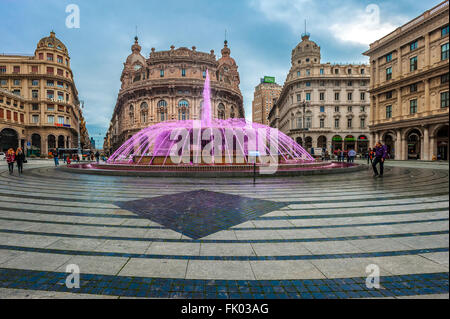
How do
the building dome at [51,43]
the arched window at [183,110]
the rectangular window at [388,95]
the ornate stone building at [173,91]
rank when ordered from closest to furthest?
1. the rectangular window at [388,95]
2. the ornate stone building at [173,91]
3. the arched window at [183,110]
4. the building dome at [51,43]

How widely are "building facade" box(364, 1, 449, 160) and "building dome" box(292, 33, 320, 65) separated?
52.6ft

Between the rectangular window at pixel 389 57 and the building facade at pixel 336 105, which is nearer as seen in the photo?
the rectangular window at pixel 389 57

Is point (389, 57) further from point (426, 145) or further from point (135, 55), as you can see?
point (135, 55)

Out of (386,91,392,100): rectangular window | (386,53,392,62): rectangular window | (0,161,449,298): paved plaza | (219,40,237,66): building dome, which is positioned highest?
(219,40,237,66): building dome

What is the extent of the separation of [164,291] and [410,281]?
264 centimetres

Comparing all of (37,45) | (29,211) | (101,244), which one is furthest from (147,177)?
(37,45)

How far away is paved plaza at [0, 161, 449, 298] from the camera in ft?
7.52

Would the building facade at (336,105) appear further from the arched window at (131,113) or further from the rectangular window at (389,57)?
the arched window at (131,113)

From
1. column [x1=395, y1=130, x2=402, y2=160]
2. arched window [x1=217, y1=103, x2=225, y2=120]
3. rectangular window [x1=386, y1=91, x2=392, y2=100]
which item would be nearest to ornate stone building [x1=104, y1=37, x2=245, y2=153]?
arched window [x1=217, y1=103, x2=225, y2=120]

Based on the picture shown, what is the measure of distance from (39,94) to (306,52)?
62.4 m

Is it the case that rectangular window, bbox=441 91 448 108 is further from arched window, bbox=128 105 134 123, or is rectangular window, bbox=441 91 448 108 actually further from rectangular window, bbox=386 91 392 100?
arched window, bbox=128 105 134 123

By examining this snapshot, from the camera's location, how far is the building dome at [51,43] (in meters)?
50.4

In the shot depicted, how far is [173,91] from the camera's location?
48312 millimetres

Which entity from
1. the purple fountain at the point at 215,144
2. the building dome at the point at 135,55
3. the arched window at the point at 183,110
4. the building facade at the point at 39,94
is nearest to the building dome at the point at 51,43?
the building facade at the point at 39,94
